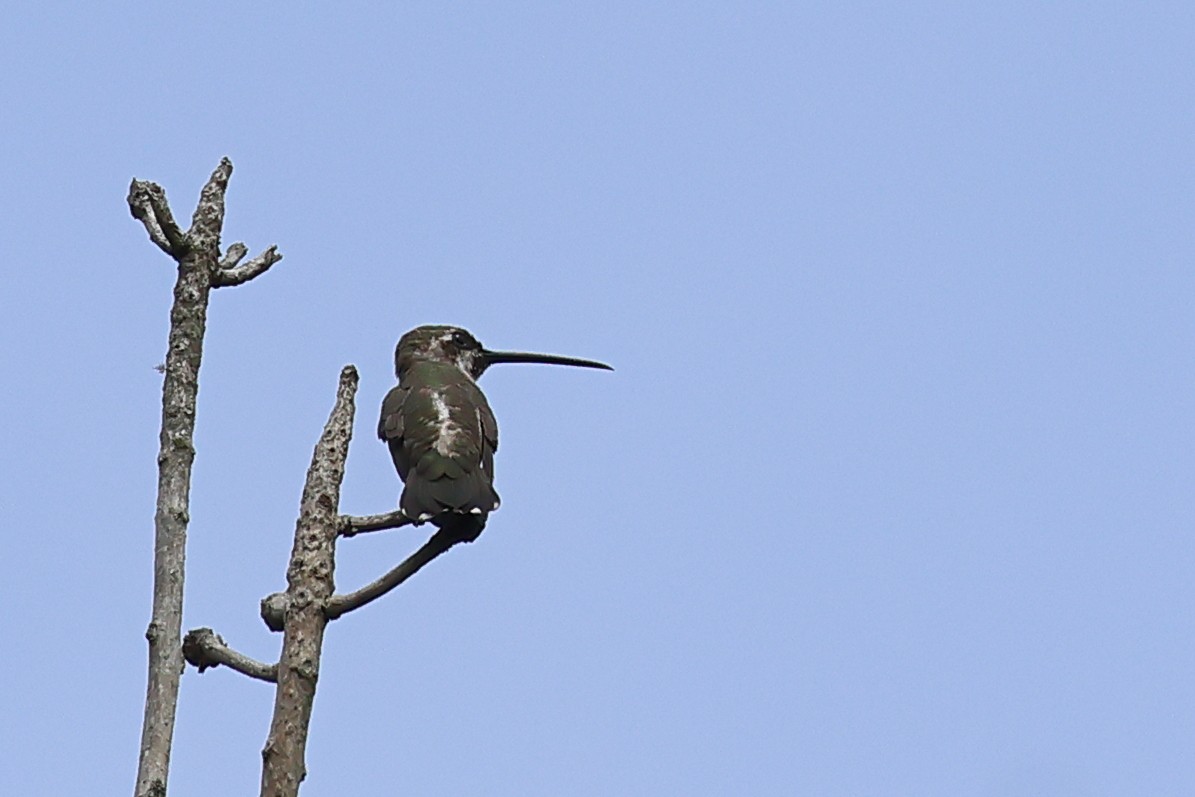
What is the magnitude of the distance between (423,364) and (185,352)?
1713mm

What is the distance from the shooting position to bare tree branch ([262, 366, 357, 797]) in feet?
22.2

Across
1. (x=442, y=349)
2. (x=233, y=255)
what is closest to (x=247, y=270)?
(x=233, y=255)

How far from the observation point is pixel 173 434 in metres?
7.25

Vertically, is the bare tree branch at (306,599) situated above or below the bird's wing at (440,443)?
below

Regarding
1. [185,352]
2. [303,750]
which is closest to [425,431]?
[185,352]

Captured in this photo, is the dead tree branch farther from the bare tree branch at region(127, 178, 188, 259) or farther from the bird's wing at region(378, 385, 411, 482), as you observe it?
the bird's wing at region(378, 385, 411, 482)

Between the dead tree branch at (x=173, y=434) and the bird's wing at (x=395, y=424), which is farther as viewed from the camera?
the bird's wing at (x=395, y=424)

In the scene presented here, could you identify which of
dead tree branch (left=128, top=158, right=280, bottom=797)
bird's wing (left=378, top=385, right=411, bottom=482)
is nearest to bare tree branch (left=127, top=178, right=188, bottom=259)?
dead tree branch (left=128, top=158, right=280, bottom=797)

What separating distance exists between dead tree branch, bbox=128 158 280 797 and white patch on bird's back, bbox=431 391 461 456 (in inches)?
42.8

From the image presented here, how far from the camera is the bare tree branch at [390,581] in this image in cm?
727

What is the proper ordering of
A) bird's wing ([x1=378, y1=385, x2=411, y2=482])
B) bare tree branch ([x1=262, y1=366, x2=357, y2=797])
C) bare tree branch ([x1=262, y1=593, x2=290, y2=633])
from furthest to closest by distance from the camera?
bird's wing ([x1=378, y1=385, x2=411, y2=482]) < bare tree branch ([x1=262, y1=593, x2=290, y2=633]) < bare tree branch ([x1=262, y1=366, x2=357, y2=797])

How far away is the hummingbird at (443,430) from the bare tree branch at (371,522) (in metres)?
0.09

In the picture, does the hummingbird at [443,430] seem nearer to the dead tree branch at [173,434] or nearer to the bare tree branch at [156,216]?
the dead tree branch at [173,434]

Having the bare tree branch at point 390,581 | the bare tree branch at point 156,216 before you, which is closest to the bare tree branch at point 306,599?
the bare tree branch at point 390,581
